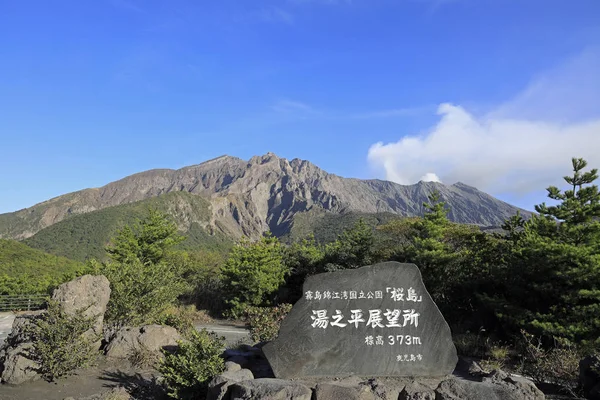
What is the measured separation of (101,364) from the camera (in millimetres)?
7207

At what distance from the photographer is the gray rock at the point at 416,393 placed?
15.5ft

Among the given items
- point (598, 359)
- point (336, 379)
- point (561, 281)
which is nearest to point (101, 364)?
point (336, 379)

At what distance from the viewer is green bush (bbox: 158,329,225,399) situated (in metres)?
5.27

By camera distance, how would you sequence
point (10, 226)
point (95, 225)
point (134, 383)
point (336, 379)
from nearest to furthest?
point (336, 379) → point (134, 383) → point (95, 225) → point (10, 226)

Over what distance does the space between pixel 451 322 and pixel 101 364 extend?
10.1 meters

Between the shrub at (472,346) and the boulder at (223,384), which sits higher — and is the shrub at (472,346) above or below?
below

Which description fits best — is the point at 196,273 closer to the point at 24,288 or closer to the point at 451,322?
the point at 24,288

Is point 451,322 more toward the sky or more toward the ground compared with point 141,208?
more toward the ground

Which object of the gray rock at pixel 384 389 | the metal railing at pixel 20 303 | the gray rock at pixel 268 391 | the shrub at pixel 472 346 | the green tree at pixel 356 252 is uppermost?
the green tree at pixel 356 252

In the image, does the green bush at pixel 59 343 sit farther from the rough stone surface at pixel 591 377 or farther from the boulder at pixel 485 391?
the rough stone surface at pixel 591 377

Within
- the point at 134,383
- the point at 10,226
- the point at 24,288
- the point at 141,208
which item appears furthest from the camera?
the point at 10,226

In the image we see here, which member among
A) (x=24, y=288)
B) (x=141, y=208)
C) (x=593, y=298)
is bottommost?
A: (x=24, y=288)

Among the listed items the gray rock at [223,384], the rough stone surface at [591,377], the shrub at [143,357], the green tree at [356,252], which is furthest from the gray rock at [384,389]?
the green tree at [356,252]

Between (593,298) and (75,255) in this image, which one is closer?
(593,298)
